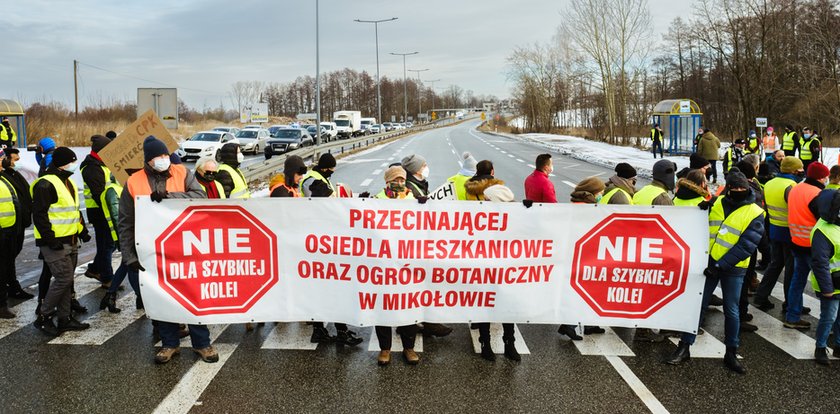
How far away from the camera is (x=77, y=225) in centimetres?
625

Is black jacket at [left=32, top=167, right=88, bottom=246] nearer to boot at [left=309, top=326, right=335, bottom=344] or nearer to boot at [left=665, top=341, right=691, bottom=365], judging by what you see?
boot at [left=309, top=326, right=335, bottom=344]

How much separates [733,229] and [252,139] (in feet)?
117

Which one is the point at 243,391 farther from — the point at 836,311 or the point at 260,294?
the point at 836,311

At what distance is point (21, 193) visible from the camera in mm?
6793

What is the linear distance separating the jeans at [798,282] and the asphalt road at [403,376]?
0.77 feet

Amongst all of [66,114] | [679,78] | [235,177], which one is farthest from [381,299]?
[679,78]

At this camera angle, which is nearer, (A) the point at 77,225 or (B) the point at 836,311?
(B) the point at 836,311

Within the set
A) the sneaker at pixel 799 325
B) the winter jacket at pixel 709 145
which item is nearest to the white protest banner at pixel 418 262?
the sneaker at pixel 799 325

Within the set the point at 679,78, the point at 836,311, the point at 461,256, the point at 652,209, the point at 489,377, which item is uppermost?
the point at 679,78

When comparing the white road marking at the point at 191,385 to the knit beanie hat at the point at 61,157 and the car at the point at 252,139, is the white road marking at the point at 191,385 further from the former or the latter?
the car at the point at 252,139

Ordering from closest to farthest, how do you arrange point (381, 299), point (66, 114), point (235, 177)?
point (381, 299) → point (235, 177) → point (66, 114)

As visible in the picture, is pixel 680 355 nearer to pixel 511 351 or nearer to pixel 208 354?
pixel 511 351

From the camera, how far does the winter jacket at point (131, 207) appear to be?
17.5 feet

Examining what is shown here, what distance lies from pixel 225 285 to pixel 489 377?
7.93ft
